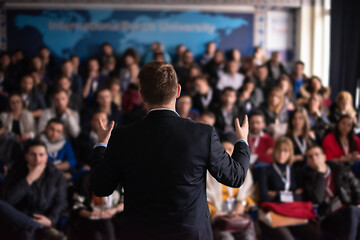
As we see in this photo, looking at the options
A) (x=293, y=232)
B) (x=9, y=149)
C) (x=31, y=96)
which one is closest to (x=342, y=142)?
(x=293, y=232)

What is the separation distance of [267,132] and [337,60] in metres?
2.80

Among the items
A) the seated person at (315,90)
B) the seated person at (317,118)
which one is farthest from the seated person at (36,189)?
the seated person at (315,90)

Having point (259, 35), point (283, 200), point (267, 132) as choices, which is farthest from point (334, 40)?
point (283, 200)

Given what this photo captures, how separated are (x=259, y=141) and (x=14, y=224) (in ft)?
8.48

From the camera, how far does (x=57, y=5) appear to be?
8.25 meters

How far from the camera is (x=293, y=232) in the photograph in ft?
10.6

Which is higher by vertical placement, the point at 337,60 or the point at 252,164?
the point at 337,60

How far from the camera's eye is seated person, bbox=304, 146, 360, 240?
3180 mm

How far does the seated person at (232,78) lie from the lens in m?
6.42

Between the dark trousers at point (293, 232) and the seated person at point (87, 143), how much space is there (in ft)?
6.70

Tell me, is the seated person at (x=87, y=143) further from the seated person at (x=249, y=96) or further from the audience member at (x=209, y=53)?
the audience member at (x=209, y=53)

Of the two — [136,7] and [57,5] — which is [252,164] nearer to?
[136,7]

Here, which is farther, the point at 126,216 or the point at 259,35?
the point at 259,35

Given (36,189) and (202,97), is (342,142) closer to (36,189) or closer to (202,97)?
(202,97)
